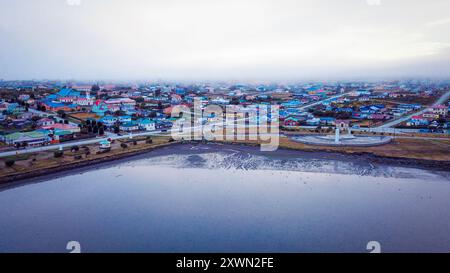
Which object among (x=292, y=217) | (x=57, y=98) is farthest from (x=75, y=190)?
(x=57, y=98)

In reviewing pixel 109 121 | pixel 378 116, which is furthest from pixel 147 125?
pixel 378 116

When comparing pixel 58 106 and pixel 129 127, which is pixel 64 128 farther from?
pixel 58 106

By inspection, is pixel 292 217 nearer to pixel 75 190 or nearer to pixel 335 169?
pixel 335 169

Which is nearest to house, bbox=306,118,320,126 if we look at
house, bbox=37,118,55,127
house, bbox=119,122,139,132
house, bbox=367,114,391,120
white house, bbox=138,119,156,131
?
house, bbox=367,114,391,120

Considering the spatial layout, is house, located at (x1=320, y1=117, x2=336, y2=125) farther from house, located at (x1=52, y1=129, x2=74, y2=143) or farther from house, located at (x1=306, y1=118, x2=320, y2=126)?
house, located at (x1=52, y1=129, x2=74, y2=143)

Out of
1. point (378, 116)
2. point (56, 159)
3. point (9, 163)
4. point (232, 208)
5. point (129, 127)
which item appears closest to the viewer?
point (232, 208)

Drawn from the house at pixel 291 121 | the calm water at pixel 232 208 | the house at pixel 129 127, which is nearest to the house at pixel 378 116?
the house at pixel 291 121

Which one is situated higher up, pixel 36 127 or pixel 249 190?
pixel 36 127

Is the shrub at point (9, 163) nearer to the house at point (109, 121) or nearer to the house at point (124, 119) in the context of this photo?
Result: the house at point (109, 121)

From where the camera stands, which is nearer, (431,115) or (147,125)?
(147,125)
